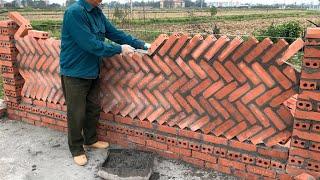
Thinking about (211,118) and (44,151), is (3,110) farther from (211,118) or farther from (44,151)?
(211,118)

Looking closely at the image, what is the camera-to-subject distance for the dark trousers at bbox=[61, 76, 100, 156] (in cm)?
400

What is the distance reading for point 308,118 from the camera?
3.17 metres

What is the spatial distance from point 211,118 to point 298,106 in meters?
0.94

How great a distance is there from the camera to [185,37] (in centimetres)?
373

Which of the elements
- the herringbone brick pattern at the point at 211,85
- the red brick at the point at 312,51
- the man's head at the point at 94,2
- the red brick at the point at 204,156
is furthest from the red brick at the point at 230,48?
the man's head at the point at 94,2

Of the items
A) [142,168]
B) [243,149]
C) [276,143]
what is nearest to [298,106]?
[276,143]

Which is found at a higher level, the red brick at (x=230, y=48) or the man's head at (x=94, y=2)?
the man's head at (x=94, y=2)

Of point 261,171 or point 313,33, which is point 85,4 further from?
point 261,171

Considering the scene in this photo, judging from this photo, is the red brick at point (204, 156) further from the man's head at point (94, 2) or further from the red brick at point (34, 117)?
the red brick at point (34, 117)

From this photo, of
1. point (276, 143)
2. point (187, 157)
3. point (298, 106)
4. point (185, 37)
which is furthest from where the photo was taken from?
point (187, 157)

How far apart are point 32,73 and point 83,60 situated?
4.80 ft

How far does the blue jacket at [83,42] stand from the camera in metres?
3.69

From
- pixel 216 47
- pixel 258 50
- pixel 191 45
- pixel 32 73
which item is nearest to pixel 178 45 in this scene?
pixel 191 45

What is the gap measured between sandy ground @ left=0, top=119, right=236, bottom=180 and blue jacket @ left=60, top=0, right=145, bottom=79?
1084 millimetres
